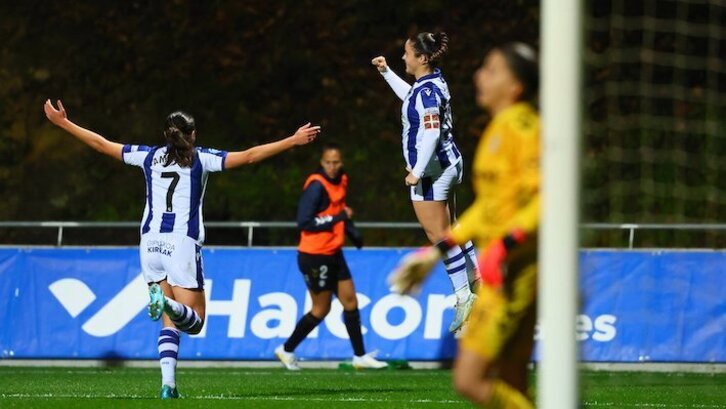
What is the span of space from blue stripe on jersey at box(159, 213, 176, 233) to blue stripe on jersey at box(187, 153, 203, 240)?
13cm

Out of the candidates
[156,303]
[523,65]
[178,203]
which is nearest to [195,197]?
[178,203]

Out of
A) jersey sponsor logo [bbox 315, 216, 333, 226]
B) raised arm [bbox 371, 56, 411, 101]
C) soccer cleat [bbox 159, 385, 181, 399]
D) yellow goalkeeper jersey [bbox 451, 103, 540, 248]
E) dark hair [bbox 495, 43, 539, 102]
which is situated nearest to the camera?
yellow goalkeeper jersey [bbox 451, 103, 540, 248]

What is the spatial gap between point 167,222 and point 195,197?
29 centimetres

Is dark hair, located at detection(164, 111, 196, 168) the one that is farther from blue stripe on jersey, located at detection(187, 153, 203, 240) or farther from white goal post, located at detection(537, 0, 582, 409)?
white goal post, located at detection(537, 0, 582, 409)

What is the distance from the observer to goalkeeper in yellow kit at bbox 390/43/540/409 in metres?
6.93

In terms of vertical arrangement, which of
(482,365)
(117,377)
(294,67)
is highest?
(294,67)

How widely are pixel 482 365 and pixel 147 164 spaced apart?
5.43 meters

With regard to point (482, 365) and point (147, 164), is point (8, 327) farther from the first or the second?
point (482, 365)

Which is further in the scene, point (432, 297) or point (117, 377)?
point (432, 297)

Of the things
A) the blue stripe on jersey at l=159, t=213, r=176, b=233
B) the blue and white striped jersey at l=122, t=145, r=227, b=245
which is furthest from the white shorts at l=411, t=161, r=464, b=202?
the blue stripe on jersey at l=159, t=213, r=176, b=233

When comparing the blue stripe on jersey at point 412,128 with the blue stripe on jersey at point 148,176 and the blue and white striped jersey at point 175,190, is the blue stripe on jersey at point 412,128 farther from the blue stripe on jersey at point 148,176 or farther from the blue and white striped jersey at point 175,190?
→ the blue stripe on jersey at point 148,176

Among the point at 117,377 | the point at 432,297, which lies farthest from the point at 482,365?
the point at 432,297

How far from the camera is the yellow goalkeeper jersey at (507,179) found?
276 inches

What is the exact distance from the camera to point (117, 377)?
1469cm
